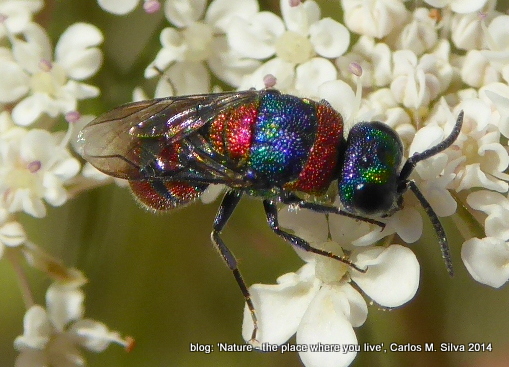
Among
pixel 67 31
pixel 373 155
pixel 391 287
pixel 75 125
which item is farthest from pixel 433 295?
pixel 67 31

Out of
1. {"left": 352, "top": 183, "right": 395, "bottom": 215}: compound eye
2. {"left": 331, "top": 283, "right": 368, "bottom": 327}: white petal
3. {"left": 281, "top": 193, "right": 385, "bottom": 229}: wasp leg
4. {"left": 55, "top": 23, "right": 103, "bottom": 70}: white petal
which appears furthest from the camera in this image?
{"left": 55, "top": 23, "right": 103, "bottom": 70}: white petal

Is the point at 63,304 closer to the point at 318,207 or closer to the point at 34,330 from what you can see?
the point at 34,330

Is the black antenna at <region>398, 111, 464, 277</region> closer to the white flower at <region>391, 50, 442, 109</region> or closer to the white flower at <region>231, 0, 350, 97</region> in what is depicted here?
the white flower at <region>391, 50, 442, 109</region>

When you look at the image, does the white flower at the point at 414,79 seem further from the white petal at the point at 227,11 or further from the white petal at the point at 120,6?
the white petal at the point at 120,6

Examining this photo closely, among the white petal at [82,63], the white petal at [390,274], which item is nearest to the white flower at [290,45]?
the white petal at [82,63]

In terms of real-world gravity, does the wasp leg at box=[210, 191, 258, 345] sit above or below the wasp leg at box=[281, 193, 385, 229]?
below

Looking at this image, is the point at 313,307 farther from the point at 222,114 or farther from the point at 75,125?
the point at 75,125

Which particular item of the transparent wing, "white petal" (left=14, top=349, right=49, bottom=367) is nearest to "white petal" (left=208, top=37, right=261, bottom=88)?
the transparent wing

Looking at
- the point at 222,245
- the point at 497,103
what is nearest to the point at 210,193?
the point at 222,245
